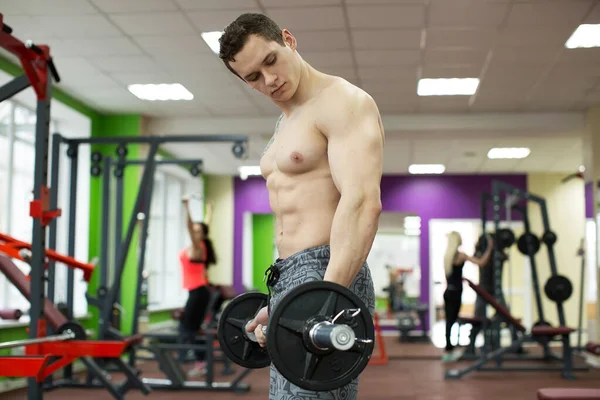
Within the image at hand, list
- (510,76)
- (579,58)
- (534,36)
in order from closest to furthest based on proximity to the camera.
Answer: (534,36) < (579,58) < (510,76)

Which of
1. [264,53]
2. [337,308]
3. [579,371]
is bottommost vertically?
[579,371]

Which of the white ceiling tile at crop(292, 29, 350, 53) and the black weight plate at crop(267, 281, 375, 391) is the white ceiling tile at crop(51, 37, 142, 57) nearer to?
the white ceiling tile at crop(292, 29, 350, 53)

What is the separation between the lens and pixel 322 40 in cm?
600

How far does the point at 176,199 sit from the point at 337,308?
11.0 m

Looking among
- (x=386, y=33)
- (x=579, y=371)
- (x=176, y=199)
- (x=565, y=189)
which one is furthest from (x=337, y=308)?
(x=565, y=189)

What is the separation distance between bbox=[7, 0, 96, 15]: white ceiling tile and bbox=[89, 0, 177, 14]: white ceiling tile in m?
0.10

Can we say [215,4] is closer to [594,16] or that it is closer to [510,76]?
[594,16]

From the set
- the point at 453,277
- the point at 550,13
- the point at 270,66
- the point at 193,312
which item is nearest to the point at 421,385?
the point at 453,277

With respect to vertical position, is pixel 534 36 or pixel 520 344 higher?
pixel 534 36

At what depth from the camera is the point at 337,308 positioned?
4.13ft

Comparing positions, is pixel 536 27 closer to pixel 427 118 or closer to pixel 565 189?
pixel 427 118

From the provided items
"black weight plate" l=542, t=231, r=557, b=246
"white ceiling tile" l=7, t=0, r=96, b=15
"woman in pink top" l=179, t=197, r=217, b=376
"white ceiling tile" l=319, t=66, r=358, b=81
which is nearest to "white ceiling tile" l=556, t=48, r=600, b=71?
"white ceiling tile" l=319, t=66, r=358, b=81

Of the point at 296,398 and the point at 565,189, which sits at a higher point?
the point at 565,189

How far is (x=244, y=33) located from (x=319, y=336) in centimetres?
59
